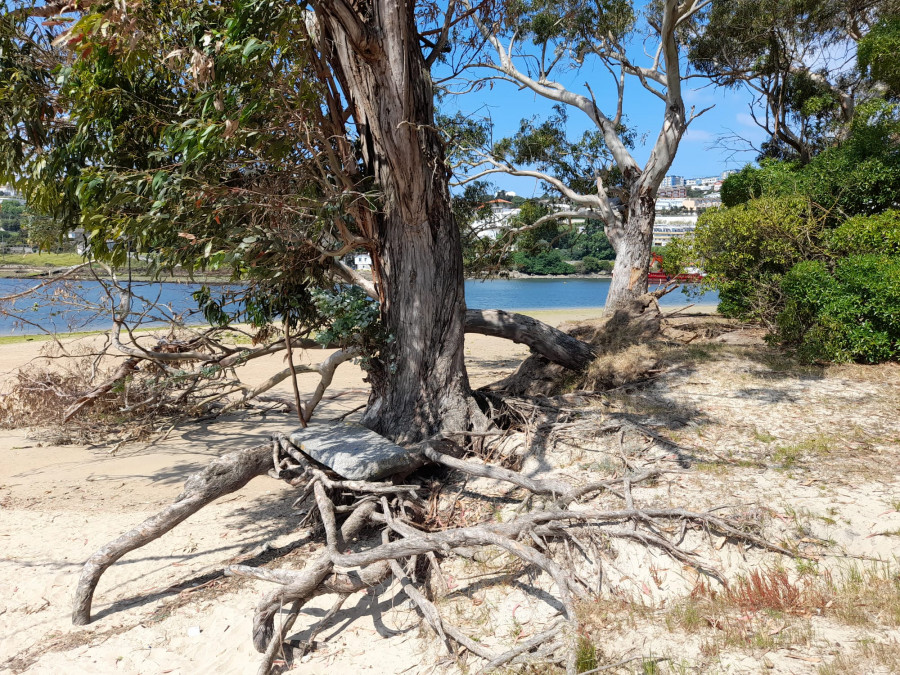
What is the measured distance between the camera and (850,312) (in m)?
7.98

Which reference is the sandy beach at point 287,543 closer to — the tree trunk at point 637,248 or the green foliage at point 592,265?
the tree trunk at point 637,248

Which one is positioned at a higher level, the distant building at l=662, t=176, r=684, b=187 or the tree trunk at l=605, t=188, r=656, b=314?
the distant building at l=662, t=176, r=684, b=187

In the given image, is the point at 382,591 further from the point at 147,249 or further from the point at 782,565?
the point at 147,249

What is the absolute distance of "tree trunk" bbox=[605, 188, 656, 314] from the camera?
12.3 m

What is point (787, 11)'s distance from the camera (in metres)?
14.2

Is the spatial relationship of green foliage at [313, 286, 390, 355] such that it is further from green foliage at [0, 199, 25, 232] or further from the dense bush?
the dense bush

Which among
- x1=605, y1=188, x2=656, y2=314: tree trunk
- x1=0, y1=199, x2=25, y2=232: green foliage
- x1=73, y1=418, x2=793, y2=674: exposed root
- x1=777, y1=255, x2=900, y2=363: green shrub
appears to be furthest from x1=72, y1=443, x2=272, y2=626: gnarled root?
x1=605, y1=188, x2=656, y2=314: tree trunk

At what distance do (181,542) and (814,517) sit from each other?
5.49 metres

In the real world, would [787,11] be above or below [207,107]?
above

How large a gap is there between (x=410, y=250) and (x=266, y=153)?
168cm

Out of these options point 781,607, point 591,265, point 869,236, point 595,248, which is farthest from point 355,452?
point 591,265

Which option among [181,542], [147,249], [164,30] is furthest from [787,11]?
[181,542]

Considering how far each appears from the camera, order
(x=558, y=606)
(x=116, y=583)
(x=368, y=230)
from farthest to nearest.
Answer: (x=368, y=230), (x=116, y=583), (x=558, y=606)

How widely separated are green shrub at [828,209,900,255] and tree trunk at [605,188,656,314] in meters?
3.59
